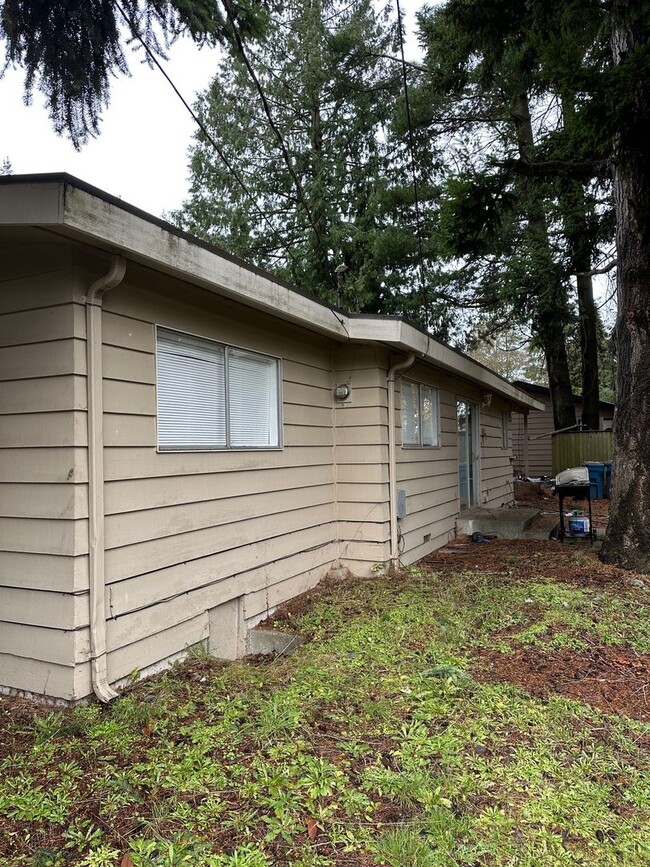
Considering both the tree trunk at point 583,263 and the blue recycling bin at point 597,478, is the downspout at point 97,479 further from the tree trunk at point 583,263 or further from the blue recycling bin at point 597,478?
the blue recycling bin at point 597,478

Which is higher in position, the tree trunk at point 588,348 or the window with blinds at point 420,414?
the tree trunk at point 588,348

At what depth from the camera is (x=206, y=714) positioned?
284cm

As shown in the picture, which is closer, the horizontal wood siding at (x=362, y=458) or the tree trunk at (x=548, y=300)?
the horizontal wood siding at (x=362, y=458)

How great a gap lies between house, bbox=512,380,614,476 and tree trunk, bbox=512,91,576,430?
8.41 feet

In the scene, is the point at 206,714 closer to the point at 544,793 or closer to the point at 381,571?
the point at 544,793

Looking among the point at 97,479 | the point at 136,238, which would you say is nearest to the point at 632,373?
the point at 136,238

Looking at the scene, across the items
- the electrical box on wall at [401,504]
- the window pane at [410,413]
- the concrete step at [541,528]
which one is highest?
the window pane at [410,413]

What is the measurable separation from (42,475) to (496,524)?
6.99 m

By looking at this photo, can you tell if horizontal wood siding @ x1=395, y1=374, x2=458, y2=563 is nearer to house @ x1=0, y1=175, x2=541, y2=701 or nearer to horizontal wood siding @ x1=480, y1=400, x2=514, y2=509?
house @ x1=0, y1=175, x2=541, y2=701

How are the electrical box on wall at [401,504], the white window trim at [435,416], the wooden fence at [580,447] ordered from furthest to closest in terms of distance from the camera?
1. the wooden fence at [580,447]
2. the white window trim at [435,416]
3. the electrical box on wall at [401,504]

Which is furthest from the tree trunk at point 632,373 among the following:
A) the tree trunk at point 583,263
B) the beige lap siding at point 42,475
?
the beige lap siding at point 42,475

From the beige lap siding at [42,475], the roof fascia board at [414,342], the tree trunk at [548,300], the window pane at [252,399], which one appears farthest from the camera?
the tree trunk at [548,300]

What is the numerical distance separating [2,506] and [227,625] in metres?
1.87

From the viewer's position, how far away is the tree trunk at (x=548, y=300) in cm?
995
